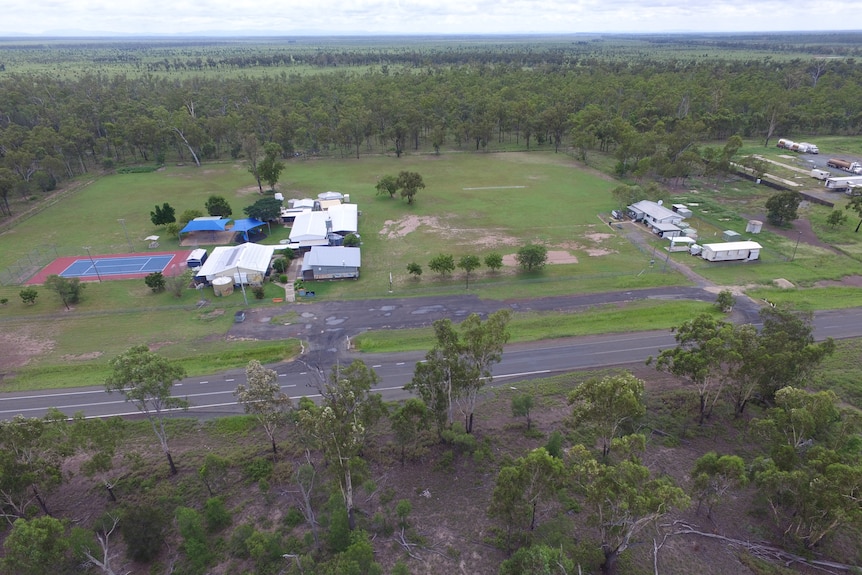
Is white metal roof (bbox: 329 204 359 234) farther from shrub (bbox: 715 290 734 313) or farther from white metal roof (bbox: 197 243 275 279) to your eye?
shrub (bbox: 715 290 734 313)

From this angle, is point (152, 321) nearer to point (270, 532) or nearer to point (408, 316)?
point (408, 316)

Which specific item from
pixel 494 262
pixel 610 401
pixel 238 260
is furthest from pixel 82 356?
pixel 610 401

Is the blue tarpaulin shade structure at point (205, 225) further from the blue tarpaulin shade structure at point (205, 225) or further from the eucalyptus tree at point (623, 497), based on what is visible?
the eucalyptus tree at point (623, 497)

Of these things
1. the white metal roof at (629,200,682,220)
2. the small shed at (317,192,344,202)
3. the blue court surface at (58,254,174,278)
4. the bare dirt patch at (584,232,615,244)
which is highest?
the white metal roof at (629,200,682,220)

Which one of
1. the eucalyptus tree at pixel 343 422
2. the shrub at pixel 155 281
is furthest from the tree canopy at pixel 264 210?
the eucalyptus tree at pixel 343 422

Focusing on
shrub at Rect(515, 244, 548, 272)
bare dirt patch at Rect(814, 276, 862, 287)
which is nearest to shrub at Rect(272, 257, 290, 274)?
shrub at Rect(515, 244, 548, 272)
